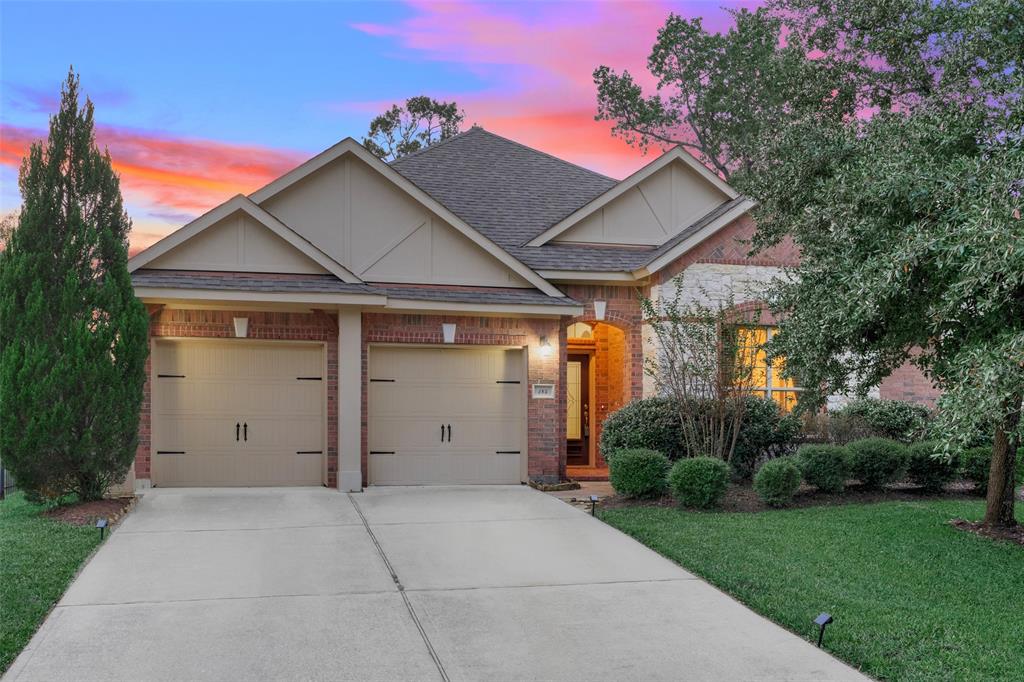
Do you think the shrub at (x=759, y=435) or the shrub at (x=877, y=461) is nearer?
the shrub at (x=877, y=461)

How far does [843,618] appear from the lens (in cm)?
683

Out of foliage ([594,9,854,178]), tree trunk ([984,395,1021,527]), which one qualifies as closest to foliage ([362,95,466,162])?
foliage ([594,9,854,178])

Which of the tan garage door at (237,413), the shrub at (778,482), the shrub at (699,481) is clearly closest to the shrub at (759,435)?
Answer: the shrub at (778,482)

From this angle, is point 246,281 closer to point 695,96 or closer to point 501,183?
point 501,183

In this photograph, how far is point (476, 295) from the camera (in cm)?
1392

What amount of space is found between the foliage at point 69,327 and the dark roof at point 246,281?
3.54 feet

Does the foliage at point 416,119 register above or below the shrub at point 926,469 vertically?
above

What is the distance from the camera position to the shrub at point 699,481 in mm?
11242

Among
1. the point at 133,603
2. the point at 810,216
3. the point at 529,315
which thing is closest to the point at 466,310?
the point at 529,315

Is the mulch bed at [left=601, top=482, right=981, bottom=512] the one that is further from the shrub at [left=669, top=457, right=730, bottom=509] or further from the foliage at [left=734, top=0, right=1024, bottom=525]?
the foliage at [left=734, top=0, right=1024, bottom=525]

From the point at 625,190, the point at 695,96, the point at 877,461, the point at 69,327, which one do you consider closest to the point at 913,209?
the point at 877,461

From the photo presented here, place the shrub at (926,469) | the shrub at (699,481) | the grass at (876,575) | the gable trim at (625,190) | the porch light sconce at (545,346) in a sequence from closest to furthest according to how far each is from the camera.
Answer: the grass at (876,575), the shrub at (699,481), the shrub at (926,469), the porch light sconce at (545,346), the gable trim at (625,190)

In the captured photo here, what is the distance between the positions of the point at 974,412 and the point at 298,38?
11621 mm

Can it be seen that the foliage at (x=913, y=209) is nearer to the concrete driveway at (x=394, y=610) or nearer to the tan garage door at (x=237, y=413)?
the concrete driveway at (x=394, y=610)
